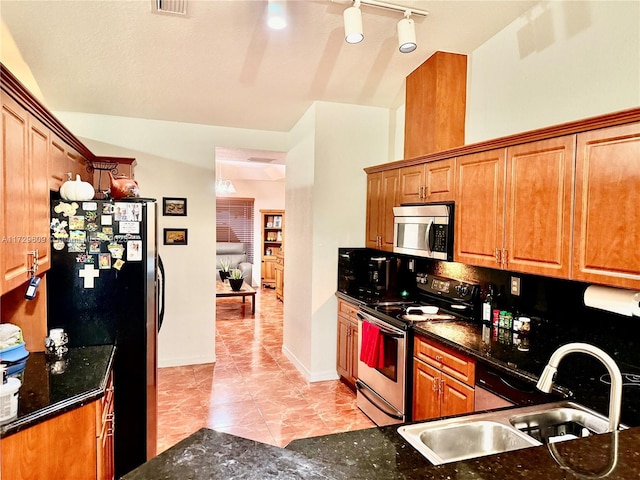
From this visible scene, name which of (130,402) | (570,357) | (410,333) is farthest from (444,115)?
(130,402)

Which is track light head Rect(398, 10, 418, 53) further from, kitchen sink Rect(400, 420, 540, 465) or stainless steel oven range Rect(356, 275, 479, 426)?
kitchen sink Rect(400, 420, 540, 465)

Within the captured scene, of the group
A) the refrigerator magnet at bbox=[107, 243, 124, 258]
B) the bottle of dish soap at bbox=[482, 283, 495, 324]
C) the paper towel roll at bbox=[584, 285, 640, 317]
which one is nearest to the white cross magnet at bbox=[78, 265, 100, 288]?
the refrigerator magnet at bbox=[107, 243, 124, 258]

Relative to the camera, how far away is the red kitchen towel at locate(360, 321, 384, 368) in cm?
305

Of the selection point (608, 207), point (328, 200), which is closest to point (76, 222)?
point (328, 200)

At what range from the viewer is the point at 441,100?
3.31m

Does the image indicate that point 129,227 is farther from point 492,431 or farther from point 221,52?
point 492,431

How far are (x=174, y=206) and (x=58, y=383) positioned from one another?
2841mm

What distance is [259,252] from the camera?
9977 millimetres

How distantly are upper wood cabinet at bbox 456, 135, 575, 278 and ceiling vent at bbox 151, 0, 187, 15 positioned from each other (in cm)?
209

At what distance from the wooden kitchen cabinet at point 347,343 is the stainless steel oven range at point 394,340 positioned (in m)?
0.26

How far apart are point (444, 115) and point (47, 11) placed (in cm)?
291

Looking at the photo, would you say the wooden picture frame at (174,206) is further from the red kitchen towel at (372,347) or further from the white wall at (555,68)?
the white wall at (555,68)

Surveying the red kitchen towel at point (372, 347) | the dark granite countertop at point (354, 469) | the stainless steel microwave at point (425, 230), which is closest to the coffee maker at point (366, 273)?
the stainless steel microwave at point (425, 230)

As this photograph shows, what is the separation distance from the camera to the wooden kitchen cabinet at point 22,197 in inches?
64.1
